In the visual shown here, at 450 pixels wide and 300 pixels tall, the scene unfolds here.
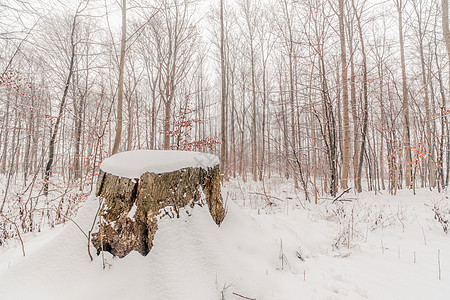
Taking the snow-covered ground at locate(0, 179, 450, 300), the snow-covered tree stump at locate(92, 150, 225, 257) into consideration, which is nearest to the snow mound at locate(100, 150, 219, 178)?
the snow-covered tree stump at locate(92, 150, 225, 257)

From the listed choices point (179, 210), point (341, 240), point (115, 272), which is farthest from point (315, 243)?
point (115, 272)

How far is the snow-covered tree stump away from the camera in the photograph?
1559 millimetres

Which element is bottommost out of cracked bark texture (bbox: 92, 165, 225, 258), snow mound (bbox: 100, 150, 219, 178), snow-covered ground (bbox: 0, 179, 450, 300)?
snow-covered ground (bbox: 0, 179, 450, 300)

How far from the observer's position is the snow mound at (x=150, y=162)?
167 centimetres

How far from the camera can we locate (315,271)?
1.66 meters

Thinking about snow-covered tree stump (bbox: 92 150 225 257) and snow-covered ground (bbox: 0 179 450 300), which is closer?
snow-covered ground (bbox: 0 179 450 300)

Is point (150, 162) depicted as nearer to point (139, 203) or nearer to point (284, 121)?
point (139, 203)

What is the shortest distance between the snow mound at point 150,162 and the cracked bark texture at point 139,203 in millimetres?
44

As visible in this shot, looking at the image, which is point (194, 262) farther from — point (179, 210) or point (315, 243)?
point (315, 243)

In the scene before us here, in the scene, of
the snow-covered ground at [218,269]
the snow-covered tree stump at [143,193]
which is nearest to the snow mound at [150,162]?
the snow-covered tree stump at [143,193]

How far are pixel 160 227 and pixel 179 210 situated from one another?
0.68 feet

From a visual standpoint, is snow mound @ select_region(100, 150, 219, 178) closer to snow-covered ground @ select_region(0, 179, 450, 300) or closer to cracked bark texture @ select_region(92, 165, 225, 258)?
cracked bark texture @ select_region(92, 165, 225, 258)

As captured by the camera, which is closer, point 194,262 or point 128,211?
point 194,262

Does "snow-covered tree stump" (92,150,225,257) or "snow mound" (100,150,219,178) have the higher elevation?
"snow mound" (100,150,219,178)
